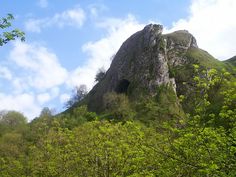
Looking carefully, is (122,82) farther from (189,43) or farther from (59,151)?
(59,151)

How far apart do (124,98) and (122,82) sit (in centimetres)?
2541

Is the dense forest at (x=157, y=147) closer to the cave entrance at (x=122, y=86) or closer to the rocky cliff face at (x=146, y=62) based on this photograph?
the rocky cliff face at (x=146, y=62)

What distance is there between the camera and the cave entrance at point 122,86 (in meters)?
140

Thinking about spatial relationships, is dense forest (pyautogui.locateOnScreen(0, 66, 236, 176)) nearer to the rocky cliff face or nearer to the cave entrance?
the rocky cliff face

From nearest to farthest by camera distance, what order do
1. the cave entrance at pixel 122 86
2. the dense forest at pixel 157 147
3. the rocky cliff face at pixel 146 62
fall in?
1. the dense forest at pixel 157 147
2. the rocky cliff face at pixel 146 62
3. the cave entrance at pixel 122 86

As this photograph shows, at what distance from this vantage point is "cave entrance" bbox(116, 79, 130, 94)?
461 ft

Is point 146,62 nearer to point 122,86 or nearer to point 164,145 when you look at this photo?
point 122,86

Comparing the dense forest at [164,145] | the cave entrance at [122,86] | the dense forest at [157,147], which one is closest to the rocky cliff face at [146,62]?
the cave entrance at [122,86]

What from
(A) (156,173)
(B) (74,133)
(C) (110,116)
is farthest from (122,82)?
(A) (156,173)

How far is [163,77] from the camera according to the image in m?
126

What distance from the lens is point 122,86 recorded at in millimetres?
142125

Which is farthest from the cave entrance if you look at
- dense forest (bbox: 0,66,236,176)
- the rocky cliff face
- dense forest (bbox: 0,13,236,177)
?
dense forest (bbox: 0,66,236,176)

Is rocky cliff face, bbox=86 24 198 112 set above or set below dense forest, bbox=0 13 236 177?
above

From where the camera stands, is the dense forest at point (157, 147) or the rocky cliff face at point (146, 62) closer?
the dense forest at point (157, 147)
